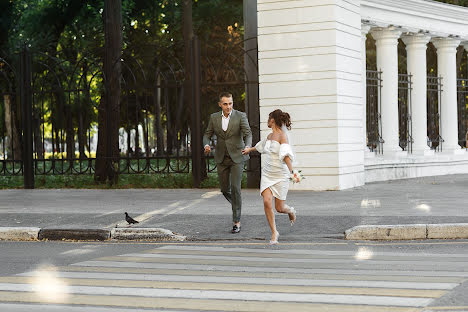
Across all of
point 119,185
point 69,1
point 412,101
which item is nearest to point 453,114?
point 412,101

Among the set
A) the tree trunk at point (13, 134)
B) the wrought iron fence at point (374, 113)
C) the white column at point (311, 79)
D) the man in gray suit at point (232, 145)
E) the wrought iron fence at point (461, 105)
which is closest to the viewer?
the man in gray suit at point (232, 145)

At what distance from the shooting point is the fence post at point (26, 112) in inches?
715

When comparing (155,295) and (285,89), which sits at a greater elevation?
(285,89)

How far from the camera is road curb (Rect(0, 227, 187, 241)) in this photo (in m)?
10.6

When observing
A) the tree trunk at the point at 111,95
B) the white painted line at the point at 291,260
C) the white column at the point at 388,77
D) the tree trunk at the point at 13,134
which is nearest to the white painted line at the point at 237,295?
the white painted line at the point at 291,260

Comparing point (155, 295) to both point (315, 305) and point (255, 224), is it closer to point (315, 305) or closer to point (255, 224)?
point (315, 305)

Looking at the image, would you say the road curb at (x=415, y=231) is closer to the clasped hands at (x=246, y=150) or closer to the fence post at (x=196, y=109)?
the clasped hands at (x=246, y=150)

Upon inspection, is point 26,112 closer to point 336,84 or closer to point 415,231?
point 336,84

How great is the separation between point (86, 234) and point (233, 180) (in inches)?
83.1

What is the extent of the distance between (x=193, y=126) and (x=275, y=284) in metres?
10.3

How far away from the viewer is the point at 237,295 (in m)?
6.54

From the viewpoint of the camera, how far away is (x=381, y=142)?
20.2 metres

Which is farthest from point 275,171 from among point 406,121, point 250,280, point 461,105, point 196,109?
point 461,105

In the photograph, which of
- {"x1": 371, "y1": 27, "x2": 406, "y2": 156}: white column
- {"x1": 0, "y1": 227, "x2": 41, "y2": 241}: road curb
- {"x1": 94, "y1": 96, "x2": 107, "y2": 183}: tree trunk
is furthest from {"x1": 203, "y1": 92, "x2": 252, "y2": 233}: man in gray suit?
{"x1": 371, "y1": 27, "x2": 406, "y2": 156}: white column
